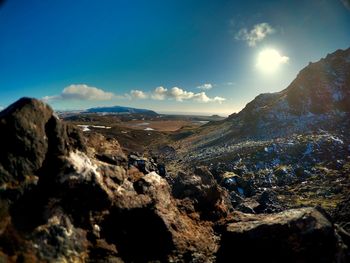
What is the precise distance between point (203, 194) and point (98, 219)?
767 centimetres

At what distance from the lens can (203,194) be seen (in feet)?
58.1

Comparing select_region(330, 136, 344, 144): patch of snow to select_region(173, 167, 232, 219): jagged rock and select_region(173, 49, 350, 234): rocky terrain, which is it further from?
select_region(173, 167, 232, 219): jagged rock

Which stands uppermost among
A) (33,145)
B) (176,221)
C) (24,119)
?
(24,119)

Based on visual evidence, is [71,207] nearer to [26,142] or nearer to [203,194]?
[26,142]

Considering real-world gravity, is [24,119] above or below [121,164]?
above

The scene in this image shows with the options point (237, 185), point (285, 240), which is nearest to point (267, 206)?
point (237, 185)

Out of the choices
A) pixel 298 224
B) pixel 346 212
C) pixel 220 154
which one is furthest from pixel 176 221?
pixel 220 154

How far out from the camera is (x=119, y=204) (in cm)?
1257

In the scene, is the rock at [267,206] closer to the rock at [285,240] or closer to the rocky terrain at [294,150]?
the rocky terrain at [294,150]

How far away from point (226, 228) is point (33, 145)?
31.2ft

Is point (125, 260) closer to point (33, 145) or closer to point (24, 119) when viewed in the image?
point (33, 145)

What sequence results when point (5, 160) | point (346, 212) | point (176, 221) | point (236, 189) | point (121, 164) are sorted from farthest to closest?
point (236, 189)
point (346, 212)
point (121, 164)
point (176, 221)
point (5, 160)

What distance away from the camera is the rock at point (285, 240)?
11.8 m

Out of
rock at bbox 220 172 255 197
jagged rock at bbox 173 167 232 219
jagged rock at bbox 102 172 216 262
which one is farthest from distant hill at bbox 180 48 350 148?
jagged rock at bbox 102 172 216 262
